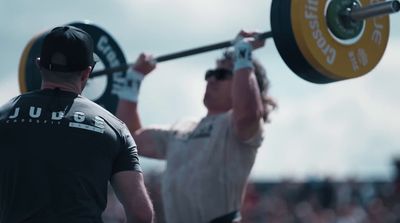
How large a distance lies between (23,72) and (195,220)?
166 cm

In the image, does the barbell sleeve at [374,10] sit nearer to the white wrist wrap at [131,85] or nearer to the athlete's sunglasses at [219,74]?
the athlete's sunglasses at [219,74]

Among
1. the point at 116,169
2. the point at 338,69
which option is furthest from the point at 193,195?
the point at 116,169

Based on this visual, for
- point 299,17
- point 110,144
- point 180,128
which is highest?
point 299,17

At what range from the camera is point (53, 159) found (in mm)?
4531

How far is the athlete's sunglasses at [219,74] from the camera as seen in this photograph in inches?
288

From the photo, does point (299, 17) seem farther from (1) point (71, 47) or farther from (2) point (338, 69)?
(1) point (71, 47)

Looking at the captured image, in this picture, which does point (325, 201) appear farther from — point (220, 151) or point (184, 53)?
point (220, 151)

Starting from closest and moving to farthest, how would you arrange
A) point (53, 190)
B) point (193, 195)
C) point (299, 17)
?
point (53, 190) < point (299, 17) < point (193, 195)

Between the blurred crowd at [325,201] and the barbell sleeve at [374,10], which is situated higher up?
the barbell sleeve at [374,10]

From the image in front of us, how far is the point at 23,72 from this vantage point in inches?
300

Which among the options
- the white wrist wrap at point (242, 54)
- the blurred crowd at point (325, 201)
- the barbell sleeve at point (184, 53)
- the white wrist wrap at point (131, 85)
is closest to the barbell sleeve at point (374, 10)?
the barbell sleeve at point (184, 53)

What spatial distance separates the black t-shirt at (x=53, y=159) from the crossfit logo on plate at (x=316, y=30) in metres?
1.84

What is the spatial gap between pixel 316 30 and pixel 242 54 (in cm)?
72

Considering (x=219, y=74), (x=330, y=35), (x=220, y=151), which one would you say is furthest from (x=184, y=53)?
(x=330, y=35)
